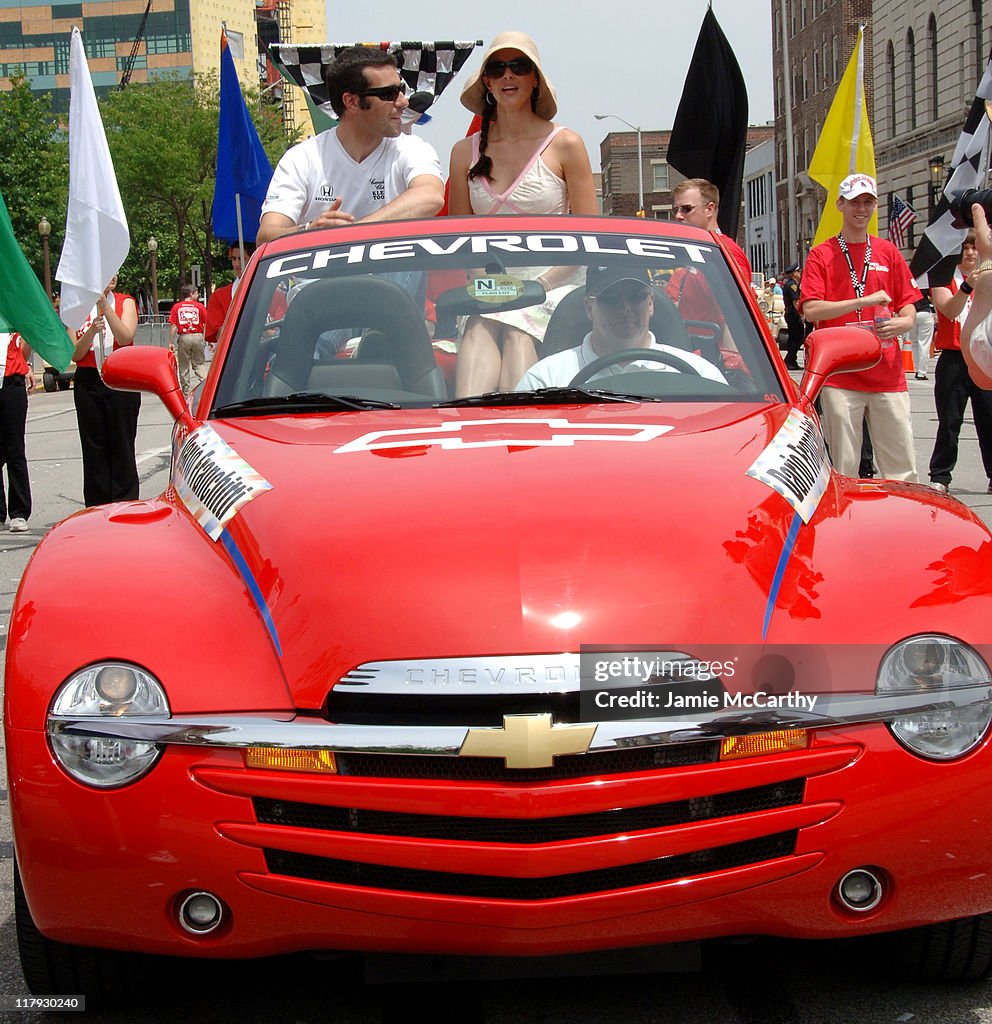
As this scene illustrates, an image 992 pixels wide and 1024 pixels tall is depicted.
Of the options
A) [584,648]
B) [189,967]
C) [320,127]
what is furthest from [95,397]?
[584,648]

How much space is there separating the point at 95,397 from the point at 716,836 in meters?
8.55

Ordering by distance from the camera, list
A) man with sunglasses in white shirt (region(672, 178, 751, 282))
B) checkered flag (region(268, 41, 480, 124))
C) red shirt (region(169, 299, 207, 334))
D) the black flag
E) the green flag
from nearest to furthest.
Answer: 1. man with sunglasses in white shirt (region(672, 178, 751, 282))
2. the green flag
3. the black flag
4. checkered flag (region(268, 41, 480, 124))
5. red shirt (region(169, 299, 207, 334))

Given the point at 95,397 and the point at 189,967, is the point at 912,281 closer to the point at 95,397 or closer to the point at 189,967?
the point at 95,397

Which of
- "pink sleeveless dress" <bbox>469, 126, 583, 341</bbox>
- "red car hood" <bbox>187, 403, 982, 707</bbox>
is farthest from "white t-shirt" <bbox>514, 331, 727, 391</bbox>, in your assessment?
"pink sleeveless dress" <bbox>469, 126, 583, 341</bbox>

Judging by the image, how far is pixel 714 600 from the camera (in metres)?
2.91

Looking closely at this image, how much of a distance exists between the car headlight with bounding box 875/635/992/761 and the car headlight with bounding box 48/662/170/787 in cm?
136

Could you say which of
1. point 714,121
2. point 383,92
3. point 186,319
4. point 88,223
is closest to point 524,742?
point 383,92

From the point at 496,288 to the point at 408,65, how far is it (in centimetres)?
952

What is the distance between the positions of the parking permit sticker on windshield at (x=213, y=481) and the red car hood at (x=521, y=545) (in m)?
0.04

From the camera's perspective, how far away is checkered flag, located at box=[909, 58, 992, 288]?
8.19m

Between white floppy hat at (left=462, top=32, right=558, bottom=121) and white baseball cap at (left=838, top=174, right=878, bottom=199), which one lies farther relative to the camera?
white baseball cap at (left=838, top=174, right=878, bottom=199)

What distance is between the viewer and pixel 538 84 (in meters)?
6.54

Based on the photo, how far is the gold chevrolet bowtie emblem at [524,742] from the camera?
2646mm

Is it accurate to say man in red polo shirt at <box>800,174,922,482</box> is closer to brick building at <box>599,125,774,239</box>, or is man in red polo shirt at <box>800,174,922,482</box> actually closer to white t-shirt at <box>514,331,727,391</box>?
white t-shirt at <box>514,331,727,391</box>
